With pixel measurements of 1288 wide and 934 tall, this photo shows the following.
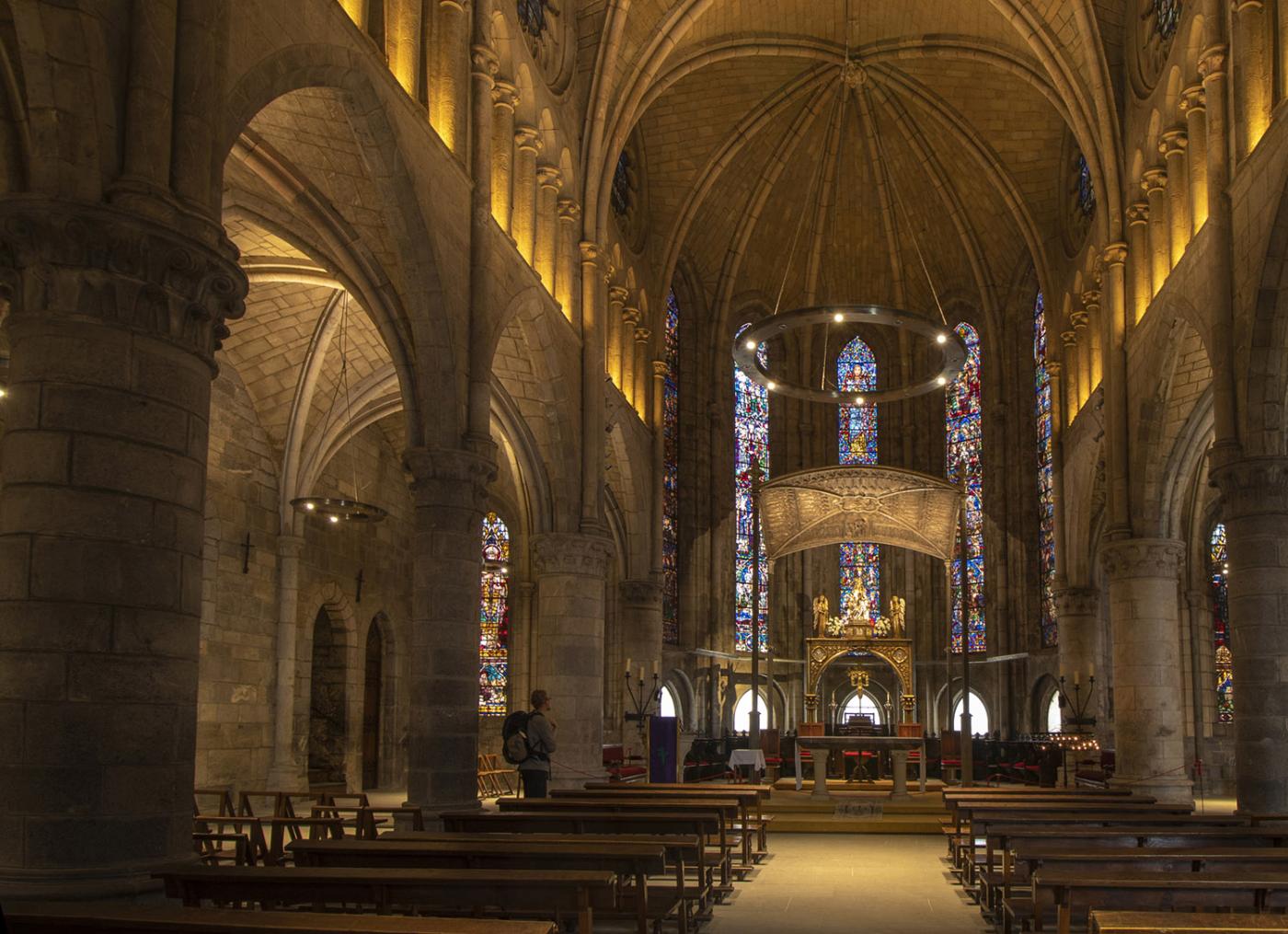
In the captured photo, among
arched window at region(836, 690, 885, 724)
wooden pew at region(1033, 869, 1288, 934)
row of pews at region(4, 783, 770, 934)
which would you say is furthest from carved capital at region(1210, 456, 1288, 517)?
arched window at region(836, 690, 885, 724)

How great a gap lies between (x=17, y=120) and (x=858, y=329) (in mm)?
31235

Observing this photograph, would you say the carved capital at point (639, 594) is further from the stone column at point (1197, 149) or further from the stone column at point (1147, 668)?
the stone column at point (1197, 149)

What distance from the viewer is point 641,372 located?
3152 cm

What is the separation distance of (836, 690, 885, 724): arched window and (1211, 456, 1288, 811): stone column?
23.8 meters

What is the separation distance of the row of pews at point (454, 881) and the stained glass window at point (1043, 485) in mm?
22377

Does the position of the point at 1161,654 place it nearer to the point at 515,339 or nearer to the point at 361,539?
the point at 515,339

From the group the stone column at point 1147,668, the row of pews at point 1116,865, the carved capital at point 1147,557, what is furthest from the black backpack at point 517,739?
the carved capital at point 1147,557

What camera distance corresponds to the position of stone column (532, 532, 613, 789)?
22266mm

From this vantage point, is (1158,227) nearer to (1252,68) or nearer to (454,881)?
(1252,68)

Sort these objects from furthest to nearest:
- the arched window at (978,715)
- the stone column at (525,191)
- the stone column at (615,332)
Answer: the arched window at (978,715), the stone column at (615,332), the stone column at (525,191)

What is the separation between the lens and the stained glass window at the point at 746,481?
38000mm

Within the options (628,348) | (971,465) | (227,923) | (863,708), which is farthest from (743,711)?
(227,923)

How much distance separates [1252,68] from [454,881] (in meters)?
14.7

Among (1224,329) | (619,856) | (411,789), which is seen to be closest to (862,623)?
(1224,329)
